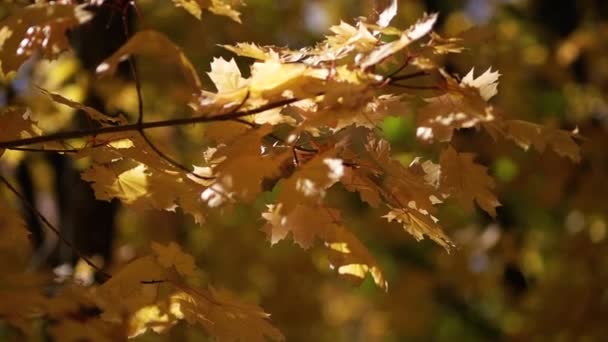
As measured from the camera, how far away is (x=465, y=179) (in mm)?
1338

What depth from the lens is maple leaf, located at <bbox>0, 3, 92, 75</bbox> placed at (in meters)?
1.07

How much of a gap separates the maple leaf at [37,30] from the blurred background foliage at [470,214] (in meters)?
2.16

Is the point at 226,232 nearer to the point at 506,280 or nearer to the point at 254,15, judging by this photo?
the point at 254,15

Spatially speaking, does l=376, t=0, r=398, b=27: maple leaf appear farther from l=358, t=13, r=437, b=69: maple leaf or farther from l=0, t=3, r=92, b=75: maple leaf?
l=0, t=3, r=92, b=75: maple leaf

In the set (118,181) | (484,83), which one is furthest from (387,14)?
(118,181)

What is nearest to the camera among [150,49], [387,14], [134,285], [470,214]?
[150,49]

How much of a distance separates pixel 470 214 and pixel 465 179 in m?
2.69

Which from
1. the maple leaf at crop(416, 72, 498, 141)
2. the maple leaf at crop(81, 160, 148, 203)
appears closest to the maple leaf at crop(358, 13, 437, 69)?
the maple leaf at crop(416, 72, 498, 141)

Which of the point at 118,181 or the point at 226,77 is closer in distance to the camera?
the point at 226,77

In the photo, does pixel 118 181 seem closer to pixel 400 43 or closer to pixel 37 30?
pixel 37 30

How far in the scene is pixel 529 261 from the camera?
4.94m

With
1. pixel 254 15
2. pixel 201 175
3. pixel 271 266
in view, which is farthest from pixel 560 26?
pixel 201 175

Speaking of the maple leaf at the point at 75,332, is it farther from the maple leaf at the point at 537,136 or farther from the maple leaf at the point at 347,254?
the maple leaf at the point at 537,136

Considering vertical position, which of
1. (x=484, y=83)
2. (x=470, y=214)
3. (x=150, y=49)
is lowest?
(x=470, y=214)
